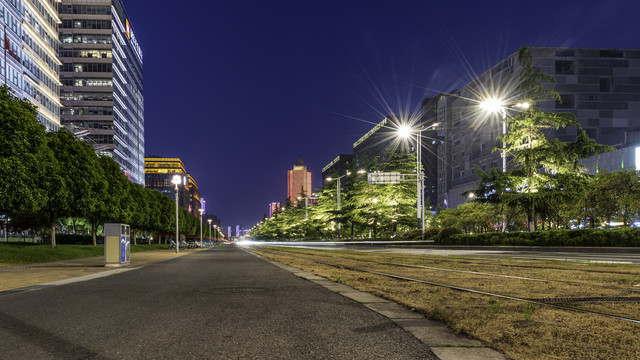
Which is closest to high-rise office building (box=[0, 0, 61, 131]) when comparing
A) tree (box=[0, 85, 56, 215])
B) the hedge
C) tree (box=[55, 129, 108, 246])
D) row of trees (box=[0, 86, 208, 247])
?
row of trees (box=[0, 86, 208, 247])

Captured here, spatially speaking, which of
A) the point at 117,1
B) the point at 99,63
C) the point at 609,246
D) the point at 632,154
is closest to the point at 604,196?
the point at 609,246

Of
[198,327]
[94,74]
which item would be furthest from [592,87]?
[94,74]

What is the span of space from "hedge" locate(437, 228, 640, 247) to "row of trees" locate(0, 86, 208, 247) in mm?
29913

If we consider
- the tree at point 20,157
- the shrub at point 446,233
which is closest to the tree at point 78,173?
the tree at point 20,157

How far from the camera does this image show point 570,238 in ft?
85.7

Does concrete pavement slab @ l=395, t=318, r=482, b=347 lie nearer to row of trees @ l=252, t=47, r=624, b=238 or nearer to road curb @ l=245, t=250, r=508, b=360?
road curb @ l=245, t=250, r=508, b=360

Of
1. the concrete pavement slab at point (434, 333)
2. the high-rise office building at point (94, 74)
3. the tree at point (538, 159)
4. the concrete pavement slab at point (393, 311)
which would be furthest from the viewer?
the high-rise office building at point (94, 74)

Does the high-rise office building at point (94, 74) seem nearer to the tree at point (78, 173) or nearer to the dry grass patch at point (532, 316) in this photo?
the tree at point (78, 173)

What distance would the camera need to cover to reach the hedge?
927 inches

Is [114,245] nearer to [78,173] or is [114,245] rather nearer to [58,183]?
Answer: [58,183]

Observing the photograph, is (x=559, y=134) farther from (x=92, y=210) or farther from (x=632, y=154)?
(x=92, y=210)

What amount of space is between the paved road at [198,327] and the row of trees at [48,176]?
16.4 metres

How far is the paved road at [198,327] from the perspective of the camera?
4469 mm

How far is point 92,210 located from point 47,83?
6623 cm
